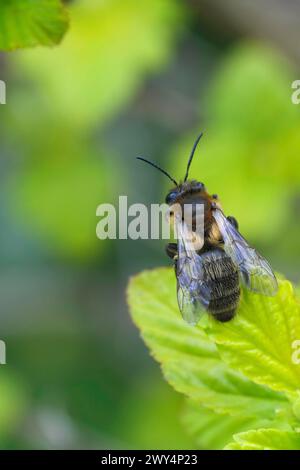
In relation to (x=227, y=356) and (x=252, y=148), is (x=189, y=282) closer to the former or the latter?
(x=227, y=356)

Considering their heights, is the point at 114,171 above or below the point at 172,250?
above

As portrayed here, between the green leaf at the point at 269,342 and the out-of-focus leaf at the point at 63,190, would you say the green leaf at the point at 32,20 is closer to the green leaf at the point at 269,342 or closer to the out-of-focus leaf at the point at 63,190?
the green leaf at the point at 269,342

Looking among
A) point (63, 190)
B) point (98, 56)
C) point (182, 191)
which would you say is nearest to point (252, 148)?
point (98, 56)

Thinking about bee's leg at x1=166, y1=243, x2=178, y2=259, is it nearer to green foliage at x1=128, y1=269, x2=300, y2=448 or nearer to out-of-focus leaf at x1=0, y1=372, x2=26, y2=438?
green foliage at x1=128, y1=269, x2=300, y2=448

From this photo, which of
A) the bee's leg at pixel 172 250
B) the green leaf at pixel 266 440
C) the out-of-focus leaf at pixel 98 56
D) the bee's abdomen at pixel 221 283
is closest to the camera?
the green leaf at pixel 266 440

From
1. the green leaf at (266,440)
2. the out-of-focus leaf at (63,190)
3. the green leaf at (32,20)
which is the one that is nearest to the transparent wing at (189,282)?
the green leaf at (266,440)

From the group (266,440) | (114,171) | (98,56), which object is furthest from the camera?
(114,171)

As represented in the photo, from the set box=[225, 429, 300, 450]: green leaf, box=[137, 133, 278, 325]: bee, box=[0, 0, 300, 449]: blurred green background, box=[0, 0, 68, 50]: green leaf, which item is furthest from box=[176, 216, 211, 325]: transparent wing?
box=[0, 0, 300, 449]: blurred green background
